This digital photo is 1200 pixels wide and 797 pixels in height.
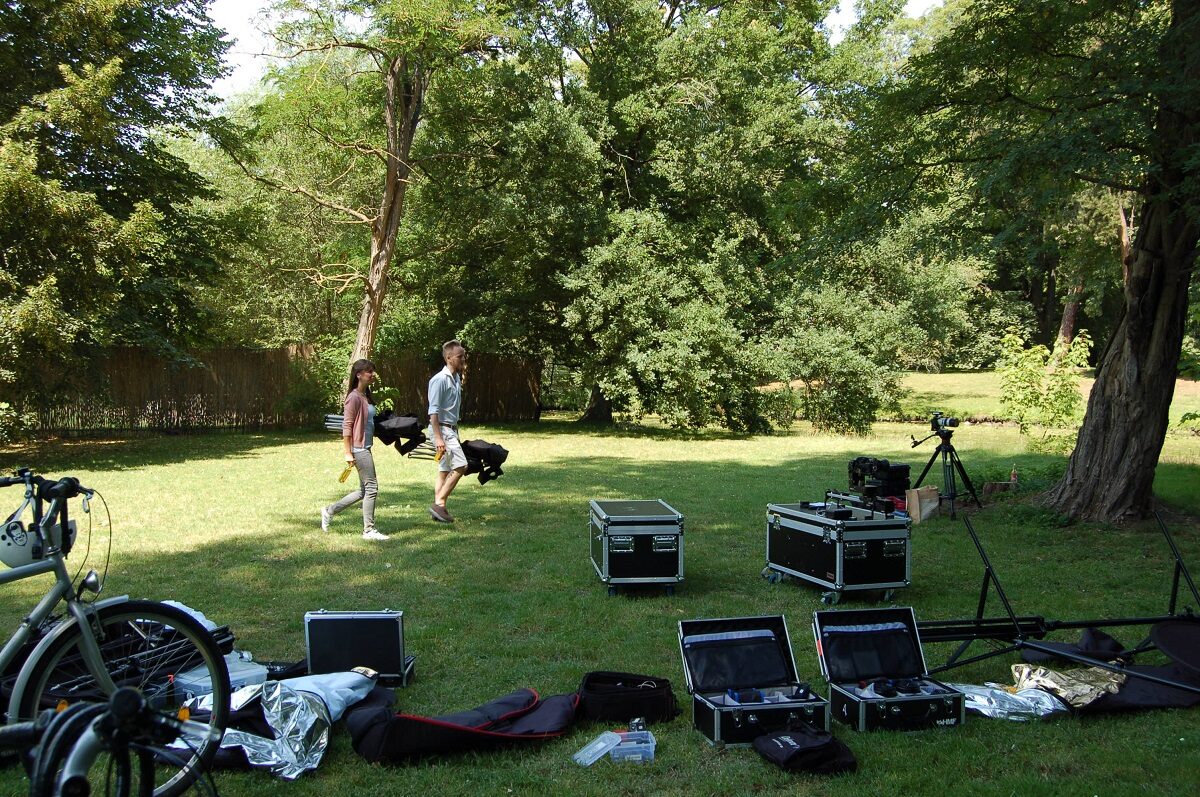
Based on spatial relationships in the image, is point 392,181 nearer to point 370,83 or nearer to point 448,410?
point 370,83

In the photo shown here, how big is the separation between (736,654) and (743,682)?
16 cm

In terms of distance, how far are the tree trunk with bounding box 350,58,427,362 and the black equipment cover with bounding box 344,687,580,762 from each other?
670 inches

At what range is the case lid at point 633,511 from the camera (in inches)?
278

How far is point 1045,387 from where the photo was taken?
15.8 meters

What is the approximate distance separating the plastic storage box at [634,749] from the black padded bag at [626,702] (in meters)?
0.23

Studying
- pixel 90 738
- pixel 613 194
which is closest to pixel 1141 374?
pixel 90 738

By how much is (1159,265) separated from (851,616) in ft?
22.3

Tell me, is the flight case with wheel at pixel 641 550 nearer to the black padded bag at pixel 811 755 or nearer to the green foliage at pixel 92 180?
the black padded bag at pixel 811 755

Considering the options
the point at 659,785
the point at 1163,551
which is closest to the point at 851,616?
the point at 659,785

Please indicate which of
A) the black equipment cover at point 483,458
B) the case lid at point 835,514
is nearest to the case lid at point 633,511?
the case lid at point 835,514

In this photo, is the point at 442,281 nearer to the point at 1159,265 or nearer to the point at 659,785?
the point at 1159,265

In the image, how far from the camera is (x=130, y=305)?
1662 centimetres

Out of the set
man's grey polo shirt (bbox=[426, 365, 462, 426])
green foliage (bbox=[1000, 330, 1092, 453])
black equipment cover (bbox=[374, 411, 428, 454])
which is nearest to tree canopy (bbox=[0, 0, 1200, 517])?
A: green foliage (bbox=[1000, 330, 1092, 453])

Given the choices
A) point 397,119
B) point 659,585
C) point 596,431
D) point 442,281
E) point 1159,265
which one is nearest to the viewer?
point 659,585
